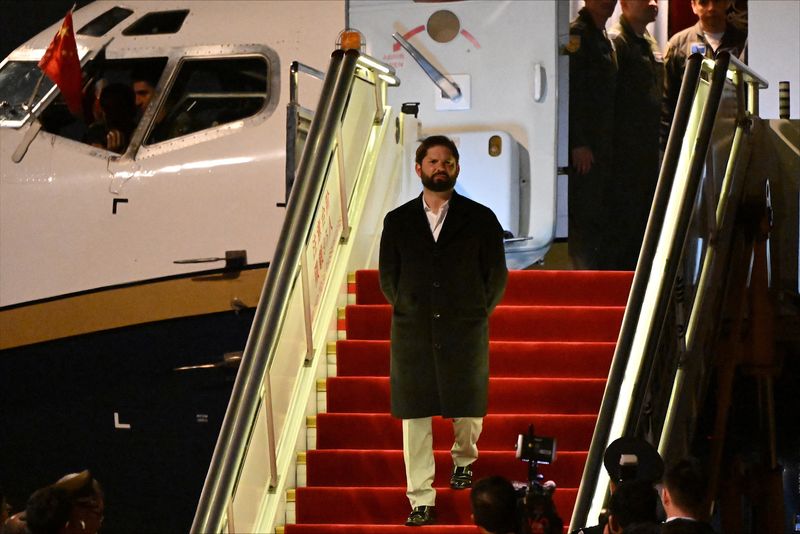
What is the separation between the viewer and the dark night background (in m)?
11.3

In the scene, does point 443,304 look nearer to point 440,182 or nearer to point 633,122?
point 440,182

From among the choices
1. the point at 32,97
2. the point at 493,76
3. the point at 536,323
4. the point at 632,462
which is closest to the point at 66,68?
the point at 32,97

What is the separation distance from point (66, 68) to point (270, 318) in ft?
9.34

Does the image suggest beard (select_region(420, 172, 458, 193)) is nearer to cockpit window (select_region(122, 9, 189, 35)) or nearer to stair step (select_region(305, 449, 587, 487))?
stair step (select_region(305, 449, 587, 487))

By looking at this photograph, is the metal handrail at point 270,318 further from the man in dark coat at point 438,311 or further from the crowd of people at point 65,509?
Result: the crowd of people at point 65,509

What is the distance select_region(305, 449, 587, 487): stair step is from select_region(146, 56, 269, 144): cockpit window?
2.59 m

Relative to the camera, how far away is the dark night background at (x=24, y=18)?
37.2 feet

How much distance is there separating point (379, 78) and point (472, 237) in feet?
6.91

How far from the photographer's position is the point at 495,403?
6363 millimetres

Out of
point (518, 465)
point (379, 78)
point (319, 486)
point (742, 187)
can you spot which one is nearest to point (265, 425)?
point (319, 486)

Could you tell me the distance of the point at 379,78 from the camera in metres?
7.55

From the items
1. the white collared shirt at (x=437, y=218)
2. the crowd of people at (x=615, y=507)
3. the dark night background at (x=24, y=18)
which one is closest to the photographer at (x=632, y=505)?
the crowd of people at (x=615, y=507)

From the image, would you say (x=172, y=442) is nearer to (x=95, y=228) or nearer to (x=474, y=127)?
(x=95, y=228)

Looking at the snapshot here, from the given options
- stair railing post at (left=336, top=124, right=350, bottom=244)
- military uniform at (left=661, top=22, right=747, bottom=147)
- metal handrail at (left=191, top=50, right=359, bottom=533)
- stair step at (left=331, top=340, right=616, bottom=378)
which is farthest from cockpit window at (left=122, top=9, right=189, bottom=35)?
military uniform at (left=661, top=22, right=747, bottom=147)
